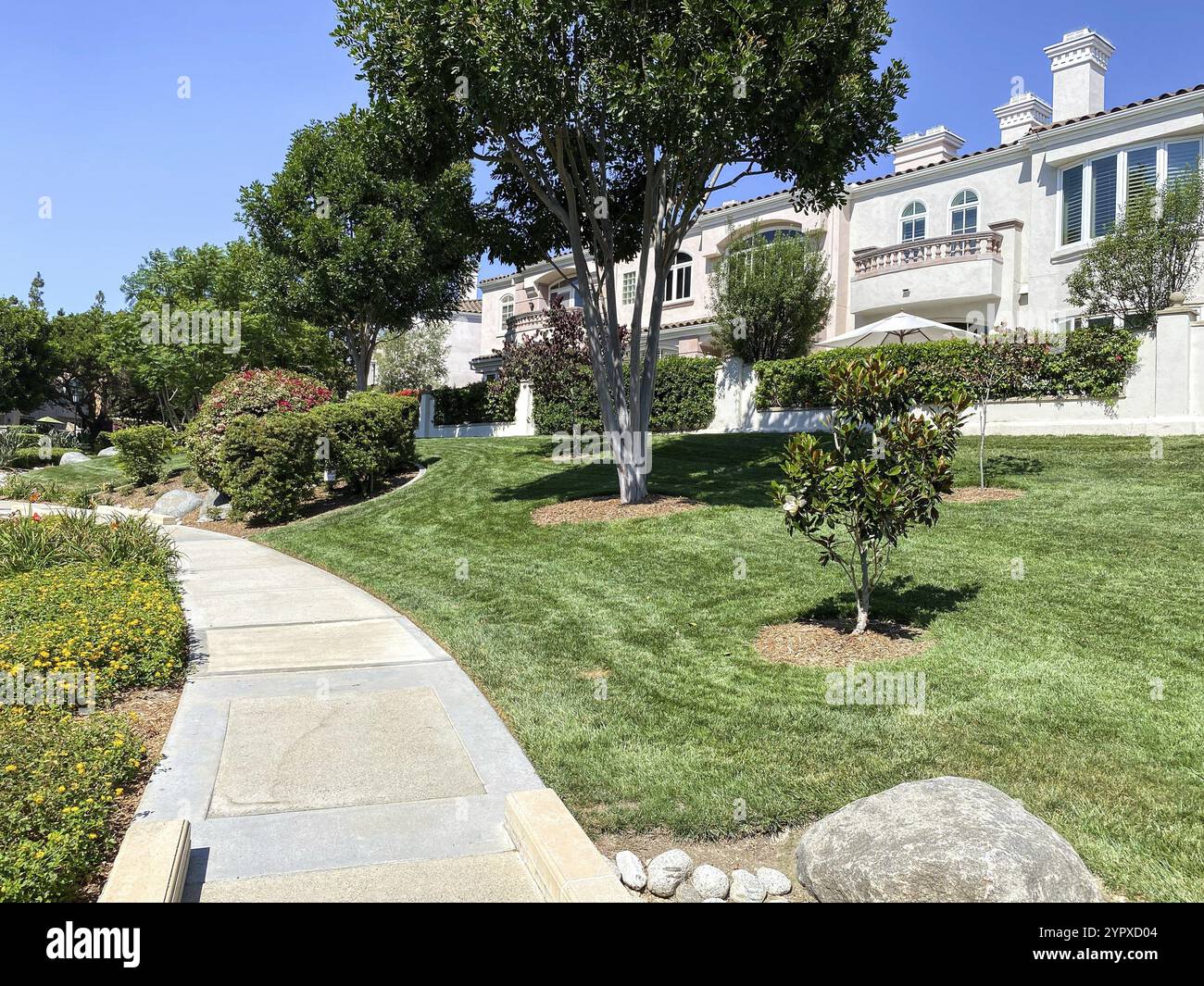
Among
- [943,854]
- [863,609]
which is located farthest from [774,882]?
[863,609]

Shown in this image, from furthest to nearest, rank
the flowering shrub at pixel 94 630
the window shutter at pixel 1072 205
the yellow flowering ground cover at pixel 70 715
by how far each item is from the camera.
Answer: the window shutter at pixel 1072 205 → the flowering shrub at pixel 94 630 → the yellow flowering ground cover at pixel 70 715

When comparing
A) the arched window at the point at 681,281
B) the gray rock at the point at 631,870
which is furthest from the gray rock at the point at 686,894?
the arched window at the point at 681,281

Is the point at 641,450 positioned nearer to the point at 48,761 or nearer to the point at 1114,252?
the point at 48,761

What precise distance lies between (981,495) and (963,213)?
628 inches

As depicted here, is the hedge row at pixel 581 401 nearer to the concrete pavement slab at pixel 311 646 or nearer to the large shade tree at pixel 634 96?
the large shade tree at pixel 634 96

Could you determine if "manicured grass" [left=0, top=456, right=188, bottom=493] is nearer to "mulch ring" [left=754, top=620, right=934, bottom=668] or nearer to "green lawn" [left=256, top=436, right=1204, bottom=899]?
"green lawn" [left=256, top=436, right=1204, bottom=899]

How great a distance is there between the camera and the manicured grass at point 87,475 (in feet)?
75.1

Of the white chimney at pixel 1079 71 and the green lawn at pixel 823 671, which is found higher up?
the white chimney at pixel 1079 71

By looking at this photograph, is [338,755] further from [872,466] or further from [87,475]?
[87,475]

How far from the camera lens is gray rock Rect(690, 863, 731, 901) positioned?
4.02 metres

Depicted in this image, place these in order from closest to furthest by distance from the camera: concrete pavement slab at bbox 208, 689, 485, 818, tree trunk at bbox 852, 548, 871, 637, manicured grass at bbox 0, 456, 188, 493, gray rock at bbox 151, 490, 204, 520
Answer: concrete pavement slab at bbox 208, 689, 485, 818 < tree trunk at bbox 852, 548, 871, 637 < gray rock at bbox 151, 490, 204, 520 < manicured grass at bbox 0, 456, 188, 493

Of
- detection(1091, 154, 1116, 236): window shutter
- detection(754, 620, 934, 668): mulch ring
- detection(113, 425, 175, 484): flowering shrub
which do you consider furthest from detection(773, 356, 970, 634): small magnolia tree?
detection(113, 425, 175, 484): flowering shrub

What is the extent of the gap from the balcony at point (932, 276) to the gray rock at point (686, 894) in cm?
2216

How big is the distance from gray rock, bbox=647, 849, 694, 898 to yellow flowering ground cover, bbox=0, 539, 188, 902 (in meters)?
2.66
